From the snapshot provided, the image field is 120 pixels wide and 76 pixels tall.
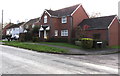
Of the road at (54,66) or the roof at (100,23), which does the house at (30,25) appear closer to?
the roof at (100,23)

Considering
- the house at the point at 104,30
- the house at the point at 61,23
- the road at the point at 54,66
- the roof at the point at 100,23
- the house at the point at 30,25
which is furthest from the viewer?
the house at the point at 30,25

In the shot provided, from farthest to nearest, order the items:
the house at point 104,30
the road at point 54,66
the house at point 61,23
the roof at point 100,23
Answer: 1. the house at point 61,23
2. the roof at point 100,23
3. the house at point 104,30
4. the road at point 54,66

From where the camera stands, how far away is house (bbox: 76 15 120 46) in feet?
78.6

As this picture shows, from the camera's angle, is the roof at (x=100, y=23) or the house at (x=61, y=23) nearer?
the roof at (x=100, y=23)

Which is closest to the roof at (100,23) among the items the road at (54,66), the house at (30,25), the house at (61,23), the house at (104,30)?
the house at (104,30)

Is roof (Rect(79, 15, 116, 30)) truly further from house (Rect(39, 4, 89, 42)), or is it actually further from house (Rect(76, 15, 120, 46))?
house (Rect(39, 4, 89, 42))

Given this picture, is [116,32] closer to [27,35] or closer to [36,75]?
[27,35]

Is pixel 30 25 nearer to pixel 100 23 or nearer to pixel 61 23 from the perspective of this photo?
pixel 61 23

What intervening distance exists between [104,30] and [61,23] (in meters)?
10.3

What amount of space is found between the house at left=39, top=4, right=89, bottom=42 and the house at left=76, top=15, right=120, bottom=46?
2576 millimetres

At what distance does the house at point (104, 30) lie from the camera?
23953mm

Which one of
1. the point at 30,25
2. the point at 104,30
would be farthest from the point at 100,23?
the point at 30,25

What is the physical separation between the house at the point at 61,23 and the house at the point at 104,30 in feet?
8.45

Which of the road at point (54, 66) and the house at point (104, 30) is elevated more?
the house at point (104, 30)
